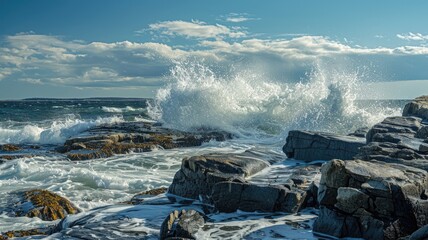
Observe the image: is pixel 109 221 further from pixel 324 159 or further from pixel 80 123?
pixel 80 123

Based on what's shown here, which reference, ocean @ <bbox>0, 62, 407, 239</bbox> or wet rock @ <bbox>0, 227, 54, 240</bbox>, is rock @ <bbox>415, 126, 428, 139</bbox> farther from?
wet rock @ <bbox>0, 227, 54, 240</bbox>

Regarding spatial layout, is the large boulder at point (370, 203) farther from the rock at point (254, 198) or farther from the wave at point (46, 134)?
the wave at point (46, 134)

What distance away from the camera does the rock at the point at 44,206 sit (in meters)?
8.25

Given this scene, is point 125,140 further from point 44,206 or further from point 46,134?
point 44,206

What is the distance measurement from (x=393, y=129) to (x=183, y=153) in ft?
23.5

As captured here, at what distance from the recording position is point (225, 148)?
17.7 metres

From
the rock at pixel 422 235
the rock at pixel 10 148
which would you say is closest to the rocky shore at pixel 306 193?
the rock at pixel 422 235

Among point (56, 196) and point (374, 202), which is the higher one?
point (374, 202)

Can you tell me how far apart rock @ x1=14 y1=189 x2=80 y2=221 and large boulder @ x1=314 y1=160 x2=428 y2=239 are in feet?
15.4

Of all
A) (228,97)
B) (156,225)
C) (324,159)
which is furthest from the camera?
(228,97)

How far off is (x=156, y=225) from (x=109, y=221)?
753 mm

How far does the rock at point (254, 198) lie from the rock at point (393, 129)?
349 cm

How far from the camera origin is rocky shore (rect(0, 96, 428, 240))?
584cm

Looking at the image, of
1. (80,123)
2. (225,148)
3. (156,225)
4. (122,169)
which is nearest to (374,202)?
(156,225)
